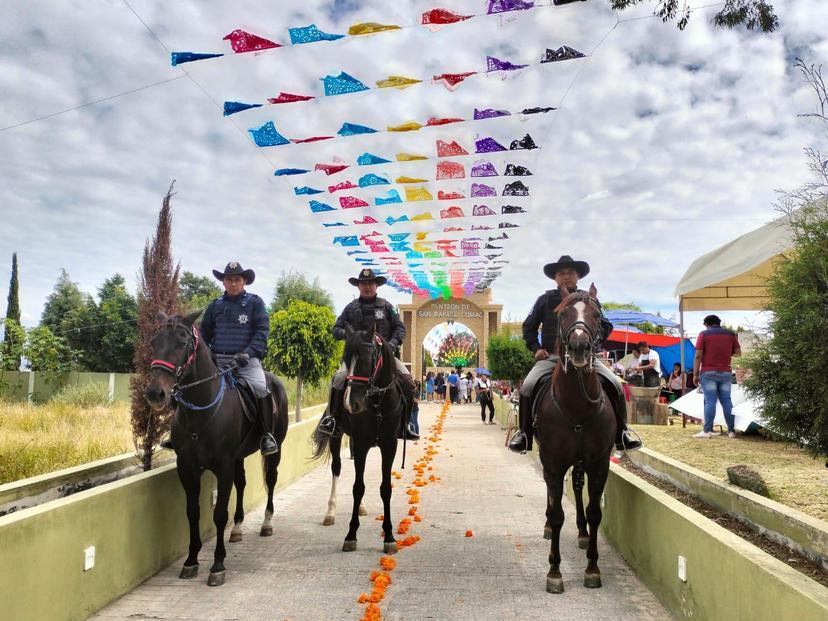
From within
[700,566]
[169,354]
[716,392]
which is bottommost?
[700,566]

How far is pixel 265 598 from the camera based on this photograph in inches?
183

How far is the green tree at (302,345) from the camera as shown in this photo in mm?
17031

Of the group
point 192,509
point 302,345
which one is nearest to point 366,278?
point 192,509

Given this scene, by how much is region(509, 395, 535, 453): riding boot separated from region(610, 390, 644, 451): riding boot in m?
0.76

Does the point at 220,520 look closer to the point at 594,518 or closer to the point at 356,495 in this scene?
the point at 356,495

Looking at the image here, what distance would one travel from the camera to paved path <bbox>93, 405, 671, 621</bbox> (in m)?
4.37

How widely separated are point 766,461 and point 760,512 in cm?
288

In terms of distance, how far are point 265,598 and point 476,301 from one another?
45653mm

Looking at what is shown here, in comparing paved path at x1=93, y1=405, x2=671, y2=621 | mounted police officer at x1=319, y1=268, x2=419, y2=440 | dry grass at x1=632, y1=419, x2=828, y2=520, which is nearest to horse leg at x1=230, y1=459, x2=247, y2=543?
paved path at x1=93, y1=405, x2=671, y2=621

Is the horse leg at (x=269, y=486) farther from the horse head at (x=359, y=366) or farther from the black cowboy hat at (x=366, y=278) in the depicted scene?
the black cowboy hat at (x=366, y=278)

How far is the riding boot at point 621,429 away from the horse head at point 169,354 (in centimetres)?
365

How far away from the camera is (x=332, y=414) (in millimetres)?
6895

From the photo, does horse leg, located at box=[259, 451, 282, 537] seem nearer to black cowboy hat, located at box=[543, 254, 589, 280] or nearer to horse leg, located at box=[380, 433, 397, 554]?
horse leg, located at box=[380, 433, 397, 554]

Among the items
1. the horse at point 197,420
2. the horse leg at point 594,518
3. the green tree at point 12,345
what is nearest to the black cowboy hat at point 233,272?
the horse at point 197,420
